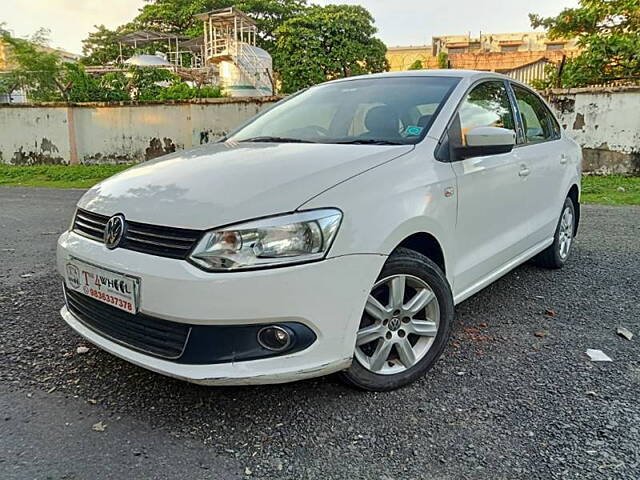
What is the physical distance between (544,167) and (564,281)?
96 cm

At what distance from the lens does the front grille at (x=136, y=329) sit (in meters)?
2.09

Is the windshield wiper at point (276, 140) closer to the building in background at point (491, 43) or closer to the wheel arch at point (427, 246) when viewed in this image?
the wheel arch at point (427, 246)

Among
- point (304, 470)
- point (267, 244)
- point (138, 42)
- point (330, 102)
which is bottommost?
point (304, 470)

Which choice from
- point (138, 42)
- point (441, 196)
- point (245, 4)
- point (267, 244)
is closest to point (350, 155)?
point (441, 196)

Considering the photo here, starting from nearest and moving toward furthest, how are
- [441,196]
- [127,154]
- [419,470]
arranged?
[419,470] → [441,196] → [127,154]

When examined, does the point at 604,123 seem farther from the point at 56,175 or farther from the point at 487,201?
the point at 56,175

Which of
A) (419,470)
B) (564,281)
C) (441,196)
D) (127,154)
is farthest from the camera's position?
(127,154)

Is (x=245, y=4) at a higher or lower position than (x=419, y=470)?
higher

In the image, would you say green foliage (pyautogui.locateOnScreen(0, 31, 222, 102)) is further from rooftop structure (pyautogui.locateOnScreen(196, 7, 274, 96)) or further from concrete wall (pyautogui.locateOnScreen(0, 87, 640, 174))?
rooftop structure (pyautogui.locateOnScreen(196, 7, 274, 96))

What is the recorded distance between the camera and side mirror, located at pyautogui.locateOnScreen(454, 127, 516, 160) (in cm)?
270

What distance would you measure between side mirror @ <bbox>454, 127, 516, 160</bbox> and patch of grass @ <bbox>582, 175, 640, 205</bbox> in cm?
596

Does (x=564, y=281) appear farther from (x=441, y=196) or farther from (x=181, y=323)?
(x=181, y=323)

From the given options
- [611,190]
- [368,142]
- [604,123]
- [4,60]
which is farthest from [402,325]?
[4,60]

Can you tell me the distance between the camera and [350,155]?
2484mm
